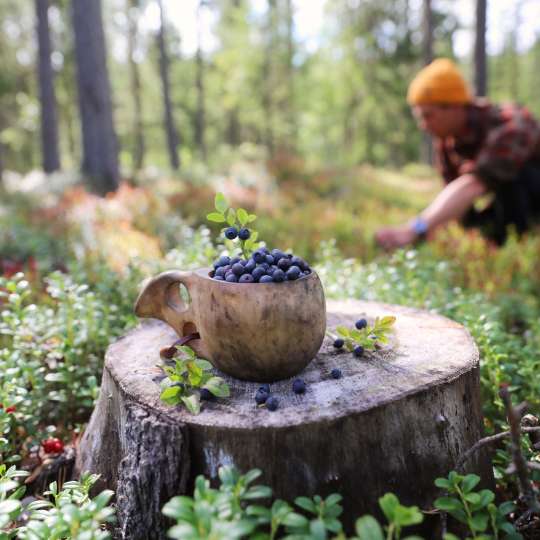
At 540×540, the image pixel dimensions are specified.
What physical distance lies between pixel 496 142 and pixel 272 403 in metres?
4.04

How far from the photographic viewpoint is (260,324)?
1.60 metres

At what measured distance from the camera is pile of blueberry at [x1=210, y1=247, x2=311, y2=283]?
5.31 feet

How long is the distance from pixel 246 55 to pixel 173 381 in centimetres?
1787

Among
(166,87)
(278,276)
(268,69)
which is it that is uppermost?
(268,69)

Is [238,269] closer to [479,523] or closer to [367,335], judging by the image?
[367,335]

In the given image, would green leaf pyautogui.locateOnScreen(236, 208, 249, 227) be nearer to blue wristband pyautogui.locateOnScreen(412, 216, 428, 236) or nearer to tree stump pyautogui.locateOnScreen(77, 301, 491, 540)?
tree stump pyautogui.locateOnScreen(77, 301, 491, 540)

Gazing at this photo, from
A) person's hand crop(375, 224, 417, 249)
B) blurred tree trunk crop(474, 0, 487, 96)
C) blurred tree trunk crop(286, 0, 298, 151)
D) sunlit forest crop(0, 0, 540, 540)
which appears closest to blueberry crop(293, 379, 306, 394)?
sunlit forest crop(0, 0, 540, 540)

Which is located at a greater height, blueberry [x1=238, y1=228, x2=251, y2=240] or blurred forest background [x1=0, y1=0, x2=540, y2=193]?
blurred forest background [x1=0, y1=0, x2=540, y2=193]

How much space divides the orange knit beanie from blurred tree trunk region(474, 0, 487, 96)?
17.6 ft

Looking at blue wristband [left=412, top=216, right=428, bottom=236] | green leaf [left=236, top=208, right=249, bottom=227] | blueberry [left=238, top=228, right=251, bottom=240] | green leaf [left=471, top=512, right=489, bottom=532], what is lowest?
green leaf [left=471, top=512, right=489, bottom=532]

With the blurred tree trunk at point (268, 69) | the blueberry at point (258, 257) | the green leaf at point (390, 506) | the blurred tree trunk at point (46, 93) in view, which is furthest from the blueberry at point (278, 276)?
the blurred tree trunk at point (268, 69)

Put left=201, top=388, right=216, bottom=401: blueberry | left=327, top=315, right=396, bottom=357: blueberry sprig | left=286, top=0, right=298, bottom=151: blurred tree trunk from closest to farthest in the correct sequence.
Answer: left=201, top=388, right=216, bottom=401: blueberry
left=327, top=315, right=396, bottom=357: blueberry sprig
left=286, top=0, right=298, bottom=151: blurred tree trunk

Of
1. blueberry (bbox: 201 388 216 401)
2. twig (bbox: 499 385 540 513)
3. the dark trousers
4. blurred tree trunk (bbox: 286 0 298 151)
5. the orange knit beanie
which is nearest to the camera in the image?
twig (bbox: 499 385 540 513)

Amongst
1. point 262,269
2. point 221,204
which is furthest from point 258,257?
point 221,204
